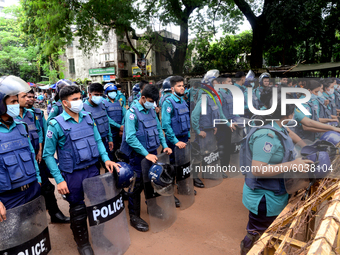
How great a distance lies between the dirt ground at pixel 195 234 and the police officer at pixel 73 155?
585 millimetres

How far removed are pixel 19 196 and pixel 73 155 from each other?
2.10 ft

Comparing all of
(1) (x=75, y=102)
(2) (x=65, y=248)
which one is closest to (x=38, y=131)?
(1) (x=75, y=102)

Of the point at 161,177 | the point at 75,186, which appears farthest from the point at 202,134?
the point at 75,186

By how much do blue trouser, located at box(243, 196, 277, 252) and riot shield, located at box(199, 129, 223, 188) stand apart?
6.64 ft

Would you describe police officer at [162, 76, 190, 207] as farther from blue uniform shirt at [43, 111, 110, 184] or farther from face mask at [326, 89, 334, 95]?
face mask at [326, 89, 334, 95]

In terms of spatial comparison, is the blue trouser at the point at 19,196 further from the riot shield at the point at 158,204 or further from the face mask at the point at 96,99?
the face mask at the point at 96,99

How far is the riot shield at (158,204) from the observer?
124 inches

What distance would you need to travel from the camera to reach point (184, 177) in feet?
12.5

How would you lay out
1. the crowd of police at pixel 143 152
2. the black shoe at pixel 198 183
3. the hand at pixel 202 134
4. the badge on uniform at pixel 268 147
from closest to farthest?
the badge on uniform at pixel 268 147, the crowd of police at pixel 143 152, the hand at pixel 202 134, the black shoe at pixel 198 183

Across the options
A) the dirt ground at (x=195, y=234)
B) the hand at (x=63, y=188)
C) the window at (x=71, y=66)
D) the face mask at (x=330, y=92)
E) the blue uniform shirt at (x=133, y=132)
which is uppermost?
the window at (x=71, y=66)

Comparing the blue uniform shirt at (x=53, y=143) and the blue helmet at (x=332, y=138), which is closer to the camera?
the blue helmet at (x=332, y=138)

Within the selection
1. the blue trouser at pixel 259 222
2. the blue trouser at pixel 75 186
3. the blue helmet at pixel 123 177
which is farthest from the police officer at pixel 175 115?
the blue trouser at pixel 259 222

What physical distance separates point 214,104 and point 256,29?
10.6m

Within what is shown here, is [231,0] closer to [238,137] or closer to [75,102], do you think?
[238,137]
